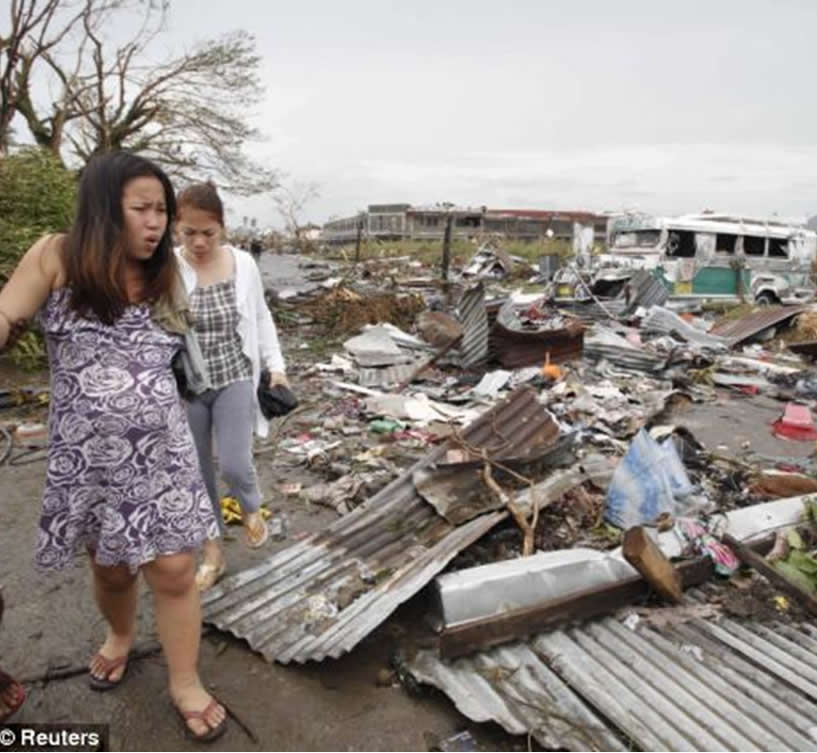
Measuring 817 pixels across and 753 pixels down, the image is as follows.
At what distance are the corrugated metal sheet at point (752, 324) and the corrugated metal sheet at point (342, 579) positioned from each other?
8.40 meters

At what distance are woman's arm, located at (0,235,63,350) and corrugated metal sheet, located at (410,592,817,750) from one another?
1670mm

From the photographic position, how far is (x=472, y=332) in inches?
274

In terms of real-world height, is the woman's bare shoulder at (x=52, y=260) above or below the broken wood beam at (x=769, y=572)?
above

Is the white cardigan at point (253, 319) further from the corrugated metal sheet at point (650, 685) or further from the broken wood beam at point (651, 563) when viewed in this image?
the broken wood beam at point (651, 563)

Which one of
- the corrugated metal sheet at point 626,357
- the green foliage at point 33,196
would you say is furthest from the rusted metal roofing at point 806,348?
the green foliage at point 33,196

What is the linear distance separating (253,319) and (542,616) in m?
1.59

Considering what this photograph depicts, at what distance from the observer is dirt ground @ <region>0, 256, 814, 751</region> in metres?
1.88

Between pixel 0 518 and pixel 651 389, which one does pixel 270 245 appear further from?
pixel 0 518

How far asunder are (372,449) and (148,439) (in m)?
3.05

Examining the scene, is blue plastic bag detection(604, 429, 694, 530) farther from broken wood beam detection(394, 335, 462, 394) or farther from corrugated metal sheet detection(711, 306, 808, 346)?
corrugated metal sheet detection(711, 306, 808, 346)

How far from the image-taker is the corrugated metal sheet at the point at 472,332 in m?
6.72

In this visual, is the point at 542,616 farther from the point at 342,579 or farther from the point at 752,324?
the point at 752,324

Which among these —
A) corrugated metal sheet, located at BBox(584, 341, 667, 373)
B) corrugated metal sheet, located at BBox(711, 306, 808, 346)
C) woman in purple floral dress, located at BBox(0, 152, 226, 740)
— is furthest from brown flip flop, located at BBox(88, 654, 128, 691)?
corrugated metal sheet, located at BBox(711, 306, 808, 346)

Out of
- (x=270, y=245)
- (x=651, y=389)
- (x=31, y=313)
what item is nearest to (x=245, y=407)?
(x=31, y=313)
